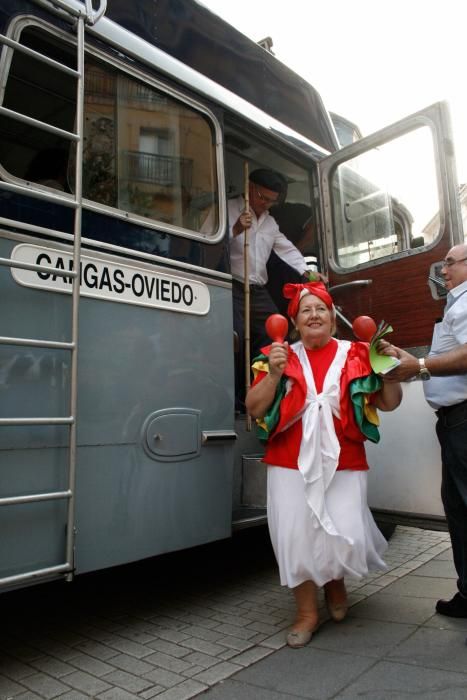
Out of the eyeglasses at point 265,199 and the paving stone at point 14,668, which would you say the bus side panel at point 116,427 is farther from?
the eyeglasses at point 265,199

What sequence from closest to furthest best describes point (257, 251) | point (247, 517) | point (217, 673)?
1. point (217, 673)
2. point (247, 517)
3. point (257, 251)

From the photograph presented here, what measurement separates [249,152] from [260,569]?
3042 millimetres

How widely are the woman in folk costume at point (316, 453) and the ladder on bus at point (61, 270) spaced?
0.88 m

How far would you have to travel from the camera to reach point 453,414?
3016mm

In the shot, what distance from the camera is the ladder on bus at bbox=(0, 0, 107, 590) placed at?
8.00 feet

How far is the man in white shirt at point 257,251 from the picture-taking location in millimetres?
4457

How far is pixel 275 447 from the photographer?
3037 mm

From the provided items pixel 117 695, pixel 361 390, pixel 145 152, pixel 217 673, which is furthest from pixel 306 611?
pixel 145 152

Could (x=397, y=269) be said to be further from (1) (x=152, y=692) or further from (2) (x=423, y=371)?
(1) (x=152, y=692)

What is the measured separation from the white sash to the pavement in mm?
605

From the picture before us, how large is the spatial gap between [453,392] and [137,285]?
163 centimetres

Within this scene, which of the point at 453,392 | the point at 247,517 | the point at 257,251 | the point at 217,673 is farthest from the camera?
the point at 257,251

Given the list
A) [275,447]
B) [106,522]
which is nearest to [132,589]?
[106,522]

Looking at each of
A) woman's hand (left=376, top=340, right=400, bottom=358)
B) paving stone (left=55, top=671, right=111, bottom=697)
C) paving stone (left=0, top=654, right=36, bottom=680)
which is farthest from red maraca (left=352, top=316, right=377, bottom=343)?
paving stone (left=0, top=654, right=36, bottom=680)
